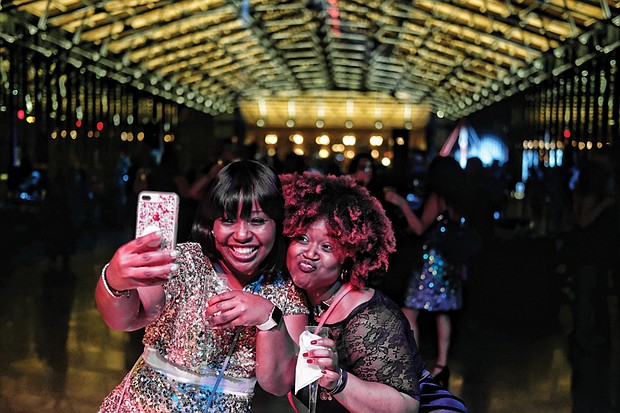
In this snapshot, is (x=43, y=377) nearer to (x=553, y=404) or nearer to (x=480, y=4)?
(x=553, y=404)

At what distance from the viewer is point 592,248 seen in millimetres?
7734

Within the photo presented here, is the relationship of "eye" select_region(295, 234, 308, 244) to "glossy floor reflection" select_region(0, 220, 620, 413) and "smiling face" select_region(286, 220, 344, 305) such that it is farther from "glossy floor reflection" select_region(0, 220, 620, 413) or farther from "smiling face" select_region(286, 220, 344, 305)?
"glossy floor reflection" select_region(0, 220, 620, 413)

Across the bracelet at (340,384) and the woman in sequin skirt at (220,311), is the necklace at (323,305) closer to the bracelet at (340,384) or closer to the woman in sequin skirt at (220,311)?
the woman in sequin skirt at (220,311)

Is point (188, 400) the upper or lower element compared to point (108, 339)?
upper

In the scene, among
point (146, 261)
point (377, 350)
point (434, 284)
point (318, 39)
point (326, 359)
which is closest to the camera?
point (146, 261)

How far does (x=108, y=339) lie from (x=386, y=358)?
19.0 ft

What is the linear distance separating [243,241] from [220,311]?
288 millimetres

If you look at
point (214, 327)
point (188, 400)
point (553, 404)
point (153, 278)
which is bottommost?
point (553, 404)

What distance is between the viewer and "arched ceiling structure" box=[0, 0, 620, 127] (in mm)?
18500

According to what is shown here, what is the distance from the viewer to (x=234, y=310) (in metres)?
2.00

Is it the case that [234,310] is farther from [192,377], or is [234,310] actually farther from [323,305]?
[323,305]

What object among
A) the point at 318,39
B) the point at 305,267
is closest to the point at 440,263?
the point at 305,267

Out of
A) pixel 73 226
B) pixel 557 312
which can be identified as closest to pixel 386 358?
pixel 557 312

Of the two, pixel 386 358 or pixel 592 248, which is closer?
pixel 386 358
